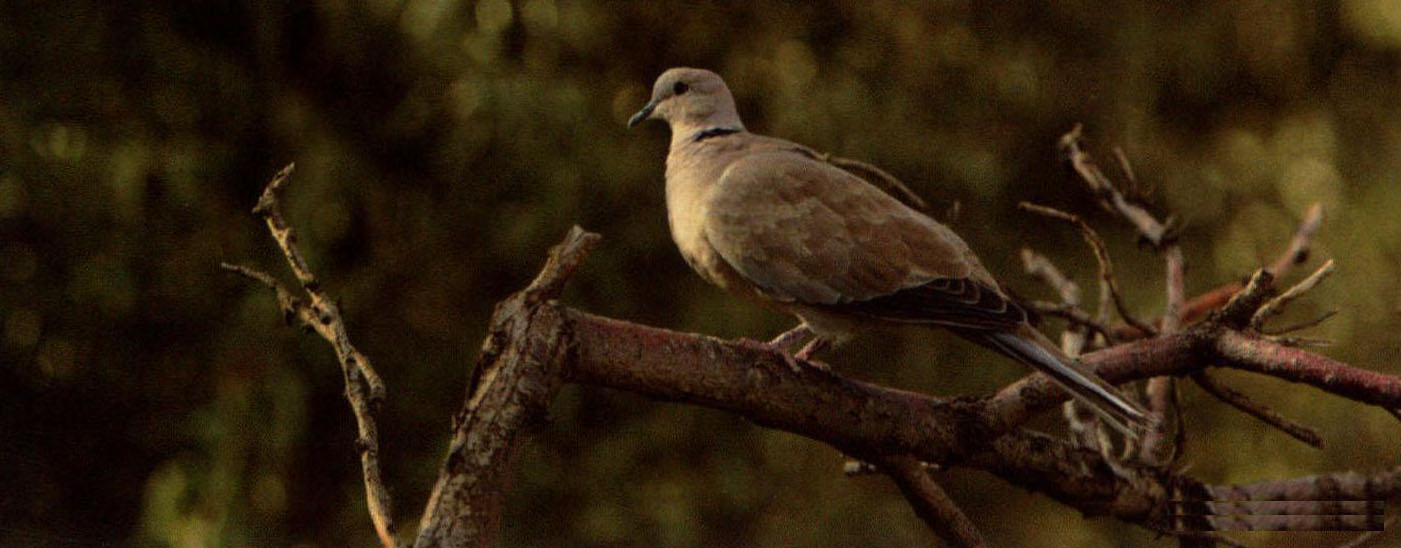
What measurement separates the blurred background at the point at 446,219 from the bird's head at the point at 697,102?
139 cm

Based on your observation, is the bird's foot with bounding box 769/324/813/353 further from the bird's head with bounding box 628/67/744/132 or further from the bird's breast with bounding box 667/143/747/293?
the bird's head with bounding box 628/67/744/132

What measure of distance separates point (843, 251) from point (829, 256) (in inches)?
0.7

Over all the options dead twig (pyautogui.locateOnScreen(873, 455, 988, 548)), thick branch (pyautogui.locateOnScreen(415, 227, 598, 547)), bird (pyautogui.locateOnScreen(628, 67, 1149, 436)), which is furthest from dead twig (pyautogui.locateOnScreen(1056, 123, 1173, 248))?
thick branch (pyautogui.locateOnScreen(415, 227, 598, 547))

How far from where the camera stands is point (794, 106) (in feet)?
11.0

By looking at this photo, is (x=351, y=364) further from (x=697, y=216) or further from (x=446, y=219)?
(x=446, y=219)

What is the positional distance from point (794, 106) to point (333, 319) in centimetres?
233

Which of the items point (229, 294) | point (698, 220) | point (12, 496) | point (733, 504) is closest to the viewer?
point (698, 220)

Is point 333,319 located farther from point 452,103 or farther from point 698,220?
point 452,103

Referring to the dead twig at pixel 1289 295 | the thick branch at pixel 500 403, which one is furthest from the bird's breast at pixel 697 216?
the dead twig at pixel 1289 295

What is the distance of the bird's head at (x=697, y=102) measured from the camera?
1783 mm

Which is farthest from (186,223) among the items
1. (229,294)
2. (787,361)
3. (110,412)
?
(787,361)

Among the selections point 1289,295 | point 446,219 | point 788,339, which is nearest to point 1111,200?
point 1289,295

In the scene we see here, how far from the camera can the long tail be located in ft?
4.36

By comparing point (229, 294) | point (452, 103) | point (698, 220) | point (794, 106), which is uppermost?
point (698, 220)
